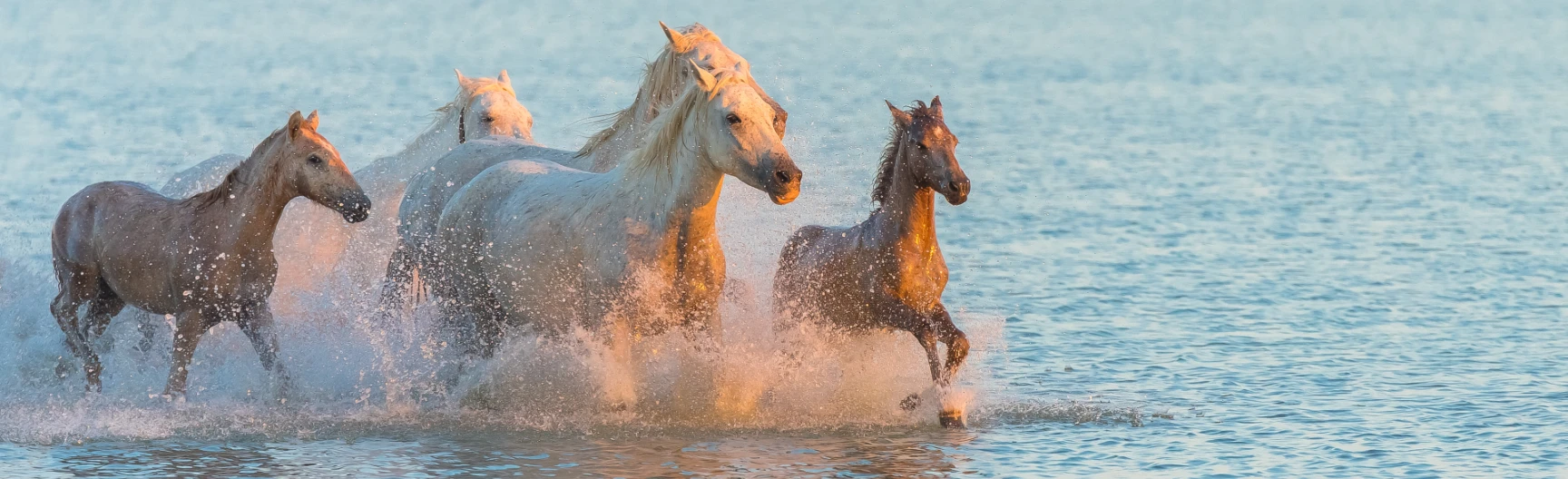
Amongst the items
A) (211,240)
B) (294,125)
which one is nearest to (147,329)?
(211,240)

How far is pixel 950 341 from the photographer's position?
27.2 ft

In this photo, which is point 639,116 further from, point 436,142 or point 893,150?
point 436,142

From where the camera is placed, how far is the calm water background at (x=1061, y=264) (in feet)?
26.2

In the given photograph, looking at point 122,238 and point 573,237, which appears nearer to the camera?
point 573,237

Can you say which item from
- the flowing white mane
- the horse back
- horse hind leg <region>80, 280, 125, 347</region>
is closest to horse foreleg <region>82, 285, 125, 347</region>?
horse hind leg <region>80, 280, 125, 347</region>

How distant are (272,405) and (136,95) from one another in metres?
20.1

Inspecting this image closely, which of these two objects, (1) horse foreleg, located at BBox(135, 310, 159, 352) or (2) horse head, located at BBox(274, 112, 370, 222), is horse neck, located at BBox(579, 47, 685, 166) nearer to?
(2) horse head, located at BBox(274, 112, 370, 222)

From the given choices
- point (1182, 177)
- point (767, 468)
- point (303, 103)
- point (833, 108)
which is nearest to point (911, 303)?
point (767, 468)

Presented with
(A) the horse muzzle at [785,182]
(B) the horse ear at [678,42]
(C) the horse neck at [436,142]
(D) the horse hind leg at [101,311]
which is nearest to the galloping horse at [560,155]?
(B) the horse ear at [678,42]

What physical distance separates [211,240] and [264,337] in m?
0.47

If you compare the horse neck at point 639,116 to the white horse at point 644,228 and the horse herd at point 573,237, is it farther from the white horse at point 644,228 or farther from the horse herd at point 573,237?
the white horse at point 644,228

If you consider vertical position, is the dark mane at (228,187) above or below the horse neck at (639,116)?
below

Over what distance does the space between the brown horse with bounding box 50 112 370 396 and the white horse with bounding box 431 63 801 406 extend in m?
0.73

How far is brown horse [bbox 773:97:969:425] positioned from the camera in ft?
27.2
